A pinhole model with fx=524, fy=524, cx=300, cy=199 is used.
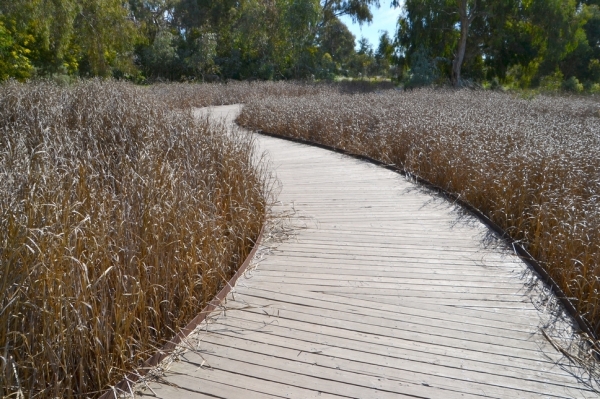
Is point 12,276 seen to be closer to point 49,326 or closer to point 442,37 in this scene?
point 49,326

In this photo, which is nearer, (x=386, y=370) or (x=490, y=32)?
(x=386, y=370)

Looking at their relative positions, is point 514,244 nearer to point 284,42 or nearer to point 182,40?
point 284,42

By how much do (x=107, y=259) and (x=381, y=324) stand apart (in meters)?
1.68

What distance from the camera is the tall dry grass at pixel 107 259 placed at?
2391 millimetres

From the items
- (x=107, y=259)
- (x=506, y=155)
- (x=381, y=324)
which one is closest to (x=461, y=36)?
(x=506, y=155)

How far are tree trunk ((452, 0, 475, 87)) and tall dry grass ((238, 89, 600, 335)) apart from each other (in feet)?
33.1

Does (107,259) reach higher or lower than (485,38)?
lower

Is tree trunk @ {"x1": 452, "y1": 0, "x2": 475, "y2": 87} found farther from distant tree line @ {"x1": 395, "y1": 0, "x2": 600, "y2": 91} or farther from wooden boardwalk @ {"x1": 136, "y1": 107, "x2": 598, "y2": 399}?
wooden boardwalk @ {"x1": 136, "y1": 107, "x2": 598, "y2": 399}

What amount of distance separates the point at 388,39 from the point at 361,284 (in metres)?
22.2

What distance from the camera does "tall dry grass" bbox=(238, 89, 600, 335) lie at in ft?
13.1

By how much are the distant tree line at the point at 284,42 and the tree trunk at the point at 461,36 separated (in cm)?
4

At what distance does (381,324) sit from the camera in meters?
3.29

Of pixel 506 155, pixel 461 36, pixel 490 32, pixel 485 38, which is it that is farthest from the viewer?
pixel 485 38

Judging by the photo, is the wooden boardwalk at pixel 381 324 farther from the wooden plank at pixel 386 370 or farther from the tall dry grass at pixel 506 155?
the tall dry grass at pixel 506 155
